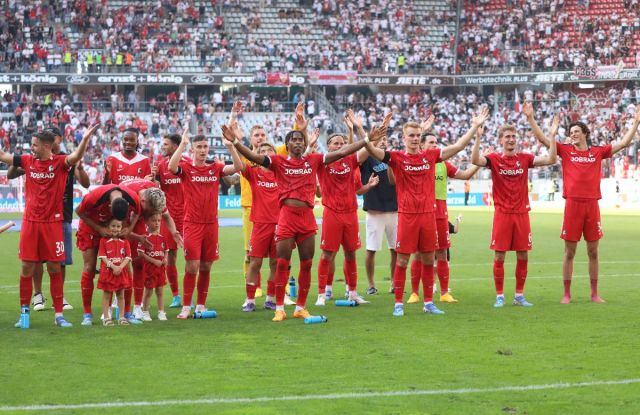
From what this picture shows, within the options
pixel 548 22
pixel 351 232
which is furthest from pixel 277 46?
pixel 351 232

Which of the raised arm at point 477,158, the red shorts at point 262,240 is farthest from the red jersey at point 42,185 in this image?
the raised arm at point 477,158

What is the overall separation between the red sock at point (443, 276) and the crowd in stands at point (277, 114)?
34987 mm

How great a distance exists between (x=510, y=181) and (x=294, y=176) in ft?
10.1

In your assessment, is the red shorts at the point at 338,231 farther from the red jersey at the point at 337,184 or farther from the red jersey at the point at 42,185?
the red jersey at the point at 42,185

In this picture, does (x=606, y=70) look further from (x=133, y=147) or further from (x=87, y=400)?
(x=87, y=400)

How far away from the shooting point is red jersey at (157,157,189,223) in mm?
13703

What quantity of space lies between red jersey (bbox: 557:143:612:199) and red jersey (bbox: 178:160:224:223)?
4631 mm

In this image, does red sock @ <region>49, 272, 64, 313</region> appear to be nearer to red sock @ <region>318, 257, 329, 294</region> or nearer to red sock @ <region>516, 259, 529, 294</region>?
red sock @ <region>318, 257, 329, 294</region>

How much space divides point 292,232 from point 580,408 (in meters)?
5.32

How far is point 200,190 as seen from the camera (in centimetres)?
1311

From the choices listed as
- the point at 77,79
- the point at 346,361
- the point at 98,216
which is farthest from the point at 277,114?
the point at 346,361

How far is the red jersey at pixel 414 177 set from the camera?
12.7 m

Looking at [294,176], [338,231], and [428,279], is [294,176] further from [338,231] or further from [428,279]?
[428,279]

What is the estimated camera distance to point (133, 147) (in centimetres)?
1334
